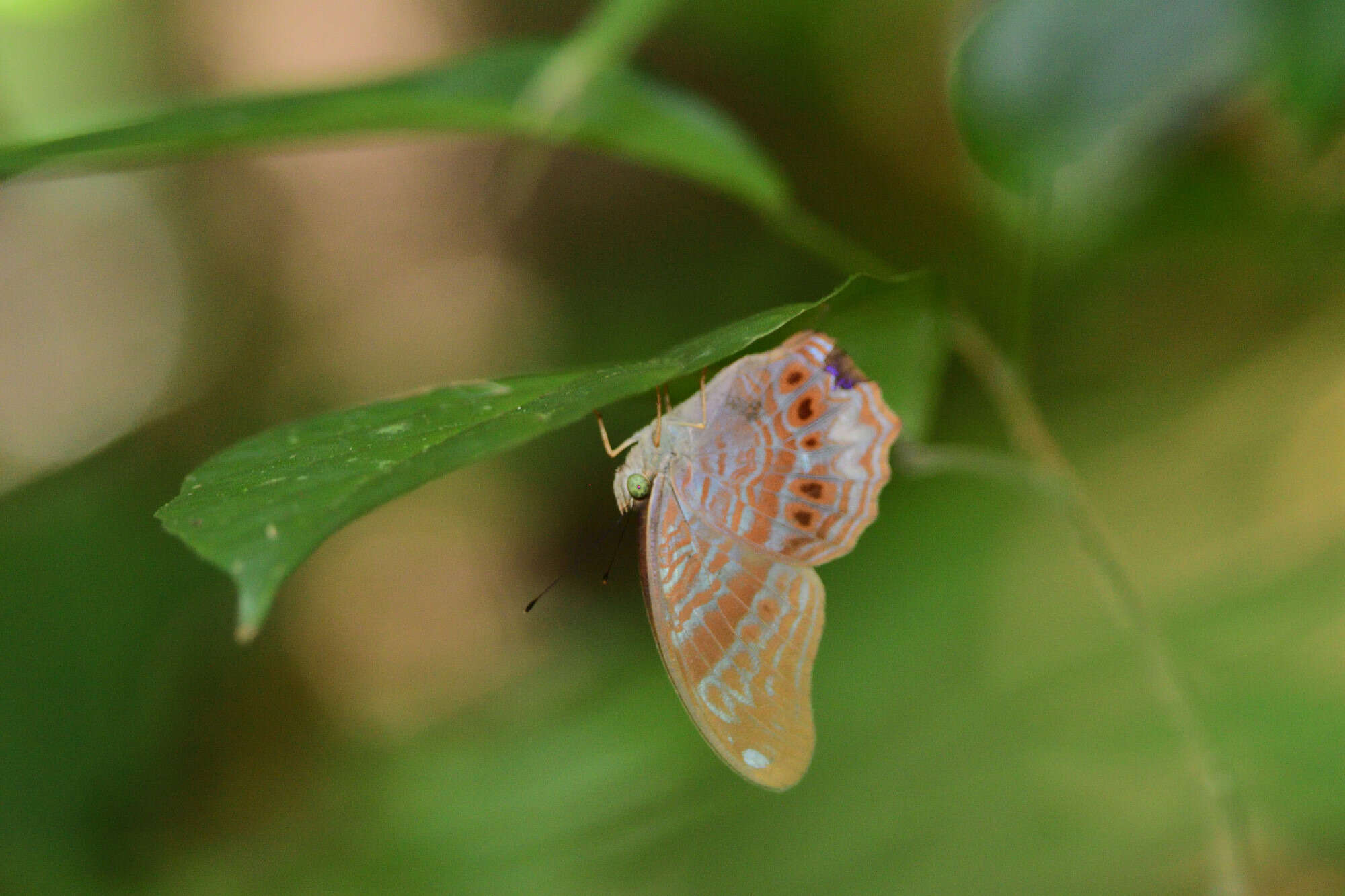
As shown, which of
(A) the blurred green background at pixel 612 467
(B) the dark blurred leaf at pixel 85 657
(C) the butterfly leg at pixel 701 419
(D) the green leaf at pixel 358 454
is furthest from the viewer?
(B) the dark blurred leaf at pixel 85 657

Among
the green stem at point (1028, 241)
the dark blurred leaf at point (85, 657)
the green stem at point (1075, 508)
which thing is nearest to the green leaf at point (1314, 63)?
the green stem at point (1028, 241)

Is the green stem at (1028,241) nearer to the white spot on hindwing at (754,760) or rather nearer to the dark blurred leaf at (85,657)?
the white spot on hindwing at (754,760)

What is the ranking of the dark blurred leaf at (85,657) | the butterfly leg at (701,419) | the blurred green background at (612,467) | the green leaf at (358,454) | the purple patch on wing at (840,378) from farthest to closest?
the dark blurred leaf at (85,657) < the blurred green background at (612,467) < the butterfly leg at (701,419) < the purple patch on wing at (840,378) < the green leaf at (358,454)

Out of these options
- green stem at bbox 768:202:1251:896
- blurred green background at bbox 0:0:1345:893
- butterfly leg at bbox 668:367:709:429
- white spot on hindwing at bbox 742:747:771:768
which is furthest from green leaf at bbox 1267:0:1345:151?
white spot on hindwing at bbox 742:747:771:768

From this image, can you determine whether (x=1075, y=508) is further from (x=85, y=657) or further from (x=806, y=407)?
(x=85, y=657)

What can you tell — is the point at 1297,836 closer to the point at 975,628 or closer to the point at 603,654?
the point at 975,628

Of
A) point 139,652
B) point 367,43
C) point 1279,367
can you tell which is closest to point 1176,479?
point 1279,367

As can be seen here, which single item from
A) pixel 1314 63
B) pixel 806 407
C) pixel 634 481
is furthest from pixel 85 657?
pixel 1314 63

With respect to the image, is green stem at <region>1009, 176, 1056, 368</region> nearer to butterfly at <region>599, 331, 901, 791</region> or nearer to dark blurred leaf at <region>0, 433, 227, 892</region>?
butterfly at <region>599, 331, 901, 791</region>

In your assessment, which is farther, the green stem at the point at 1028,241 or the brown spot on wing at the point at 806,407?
the green stem at the point at 1028,241
